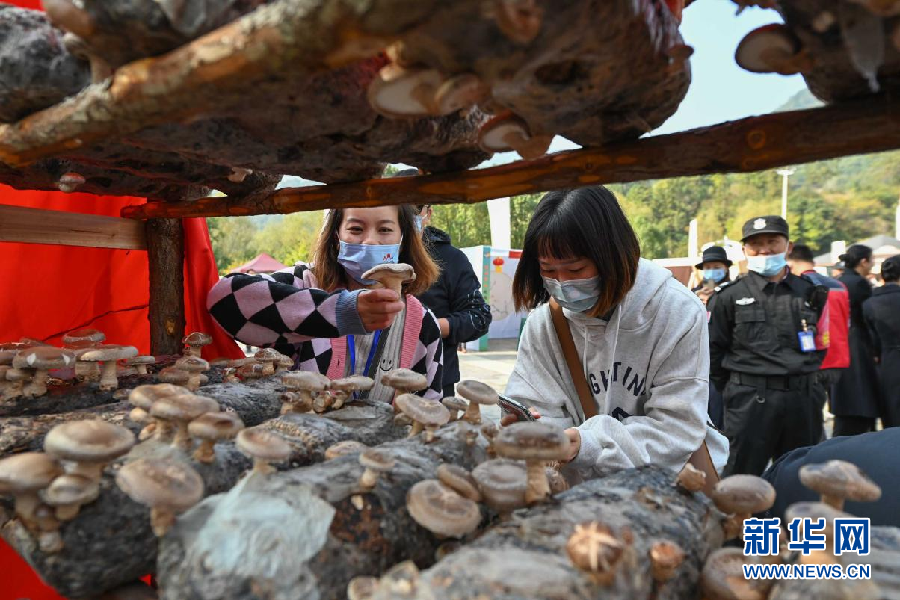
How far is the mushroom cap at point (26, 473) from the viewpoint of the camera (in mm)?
1294

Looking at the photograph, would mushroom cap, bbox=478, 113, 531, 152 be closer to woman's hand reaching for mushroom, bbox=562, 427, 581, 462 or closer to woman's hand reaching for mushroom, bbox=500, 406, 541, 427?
woman's hand reaching for mushroom, bbox=562, 427, 581, 462

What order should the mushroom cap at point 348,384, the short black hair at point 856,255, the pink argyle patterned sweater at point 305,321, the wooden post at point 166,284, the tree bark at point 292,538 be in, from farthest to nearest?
1. the short black hair at point 856,255
2. the wooden post at point 166,284
3. the pink argyle patterned sweater at point 305,321
4. the mushroom cap at point 348,384
5. the tree bark at point 292,538

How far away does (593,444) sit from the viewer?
2240 mm

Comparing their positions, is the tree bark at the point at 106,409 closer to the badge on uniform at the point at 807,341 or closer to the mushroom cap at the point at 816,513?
the mushroom cap at the point at 816,513

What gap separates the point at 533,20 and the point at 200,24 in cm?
75

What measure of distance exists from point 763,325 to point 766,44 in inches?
202

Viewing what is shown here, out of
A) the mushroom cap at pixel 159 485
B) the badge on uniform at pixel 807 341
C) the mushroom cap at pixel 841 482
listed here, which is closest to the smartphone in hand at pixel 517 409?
the mushroom cap at pixel 841 482

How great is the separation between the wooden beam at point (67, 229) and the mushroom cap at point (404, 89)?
8.14ft

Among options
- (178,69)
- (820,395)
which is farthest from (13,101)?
(820,395)

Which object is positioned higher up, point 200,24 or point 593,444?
point 200,24

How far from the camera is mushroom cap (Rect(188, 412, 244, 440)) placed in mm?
1454

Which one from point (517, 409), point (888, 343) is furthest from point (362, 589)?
point (888, 343)

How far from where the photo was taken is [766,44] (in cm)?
104

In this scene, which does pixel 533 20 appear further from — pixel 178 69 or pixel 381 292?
pixel 381 292
